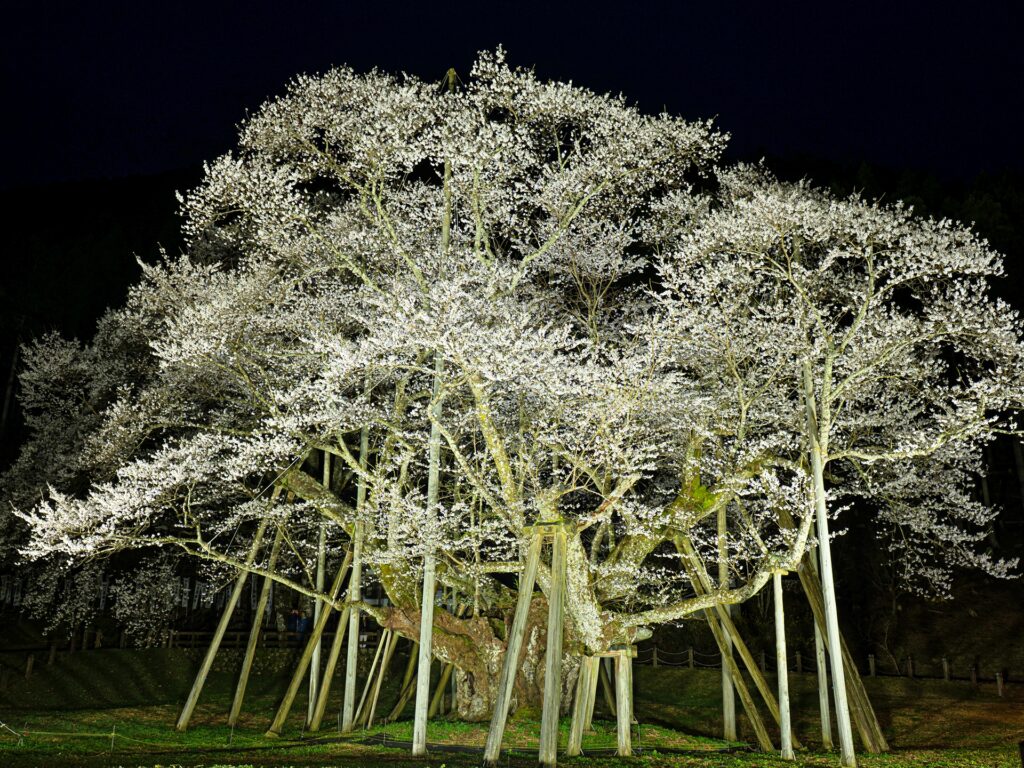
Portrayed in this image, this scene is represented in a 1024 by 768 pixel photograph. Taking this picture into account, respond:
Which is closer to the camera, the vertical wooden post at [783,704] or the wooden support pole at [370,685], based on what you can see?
the vertical wooden post at [783,704]

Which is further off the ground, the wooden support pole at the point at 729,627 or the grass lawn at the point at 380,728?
the wooden support pole at the point at 729,627

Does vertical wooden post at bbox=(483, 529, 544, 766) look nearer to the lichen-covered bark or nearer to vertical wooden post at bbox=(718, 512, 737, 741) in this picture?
vertical wooden post at bbox=(718, 512, 737, 741)

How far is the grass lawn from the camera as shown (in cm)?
1177

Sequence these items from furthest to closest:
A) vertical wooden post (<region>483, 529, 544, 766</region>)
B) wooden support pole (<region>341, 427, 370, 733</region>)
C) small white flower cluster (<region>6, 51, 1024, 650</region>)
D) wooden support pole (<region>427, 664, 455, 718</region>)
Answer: wooden support pole (<region>427, 664, 455, 718</region>), wooden support pole (<region>341, 427, 370, 733</region>), small white flower cluster (<region>6, 51, 1024, 650</region>), vertical wooden post (<region>483, 529, 544, 766</region>)

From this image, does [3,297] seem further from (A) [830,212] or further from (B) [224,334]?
(A) [830,212]

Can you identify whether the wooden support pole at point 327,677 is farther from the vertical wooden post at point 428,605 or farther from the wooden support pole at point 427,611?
the wooden support pole at point 427,611

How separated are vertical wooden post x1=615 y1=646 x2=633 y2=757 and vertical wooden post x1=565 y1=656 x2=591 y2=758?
2.05 feet

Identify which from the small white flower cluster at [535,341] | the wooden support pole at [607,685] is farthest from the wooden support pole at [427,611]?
the wooden support pole at [607,685]

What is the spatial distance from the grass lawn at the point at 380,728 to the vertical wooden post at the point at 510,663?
→ 657 mm

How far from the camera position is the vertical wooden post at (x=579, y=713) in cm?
1294

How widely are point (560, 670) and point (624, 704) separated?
3.48m

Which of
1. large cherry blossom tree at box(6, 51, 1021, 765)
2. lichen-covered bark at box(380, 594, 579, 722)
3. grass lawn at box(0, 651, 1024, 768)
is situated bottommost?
grass lawn at box(0, 651, 1024, 768)

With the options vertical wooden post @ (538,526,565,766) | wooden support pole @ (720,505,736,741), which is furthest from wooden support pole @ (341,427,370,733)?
wooden support pole @ (720,505,736,741)

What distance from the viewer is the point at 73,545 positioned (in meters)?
12.5
